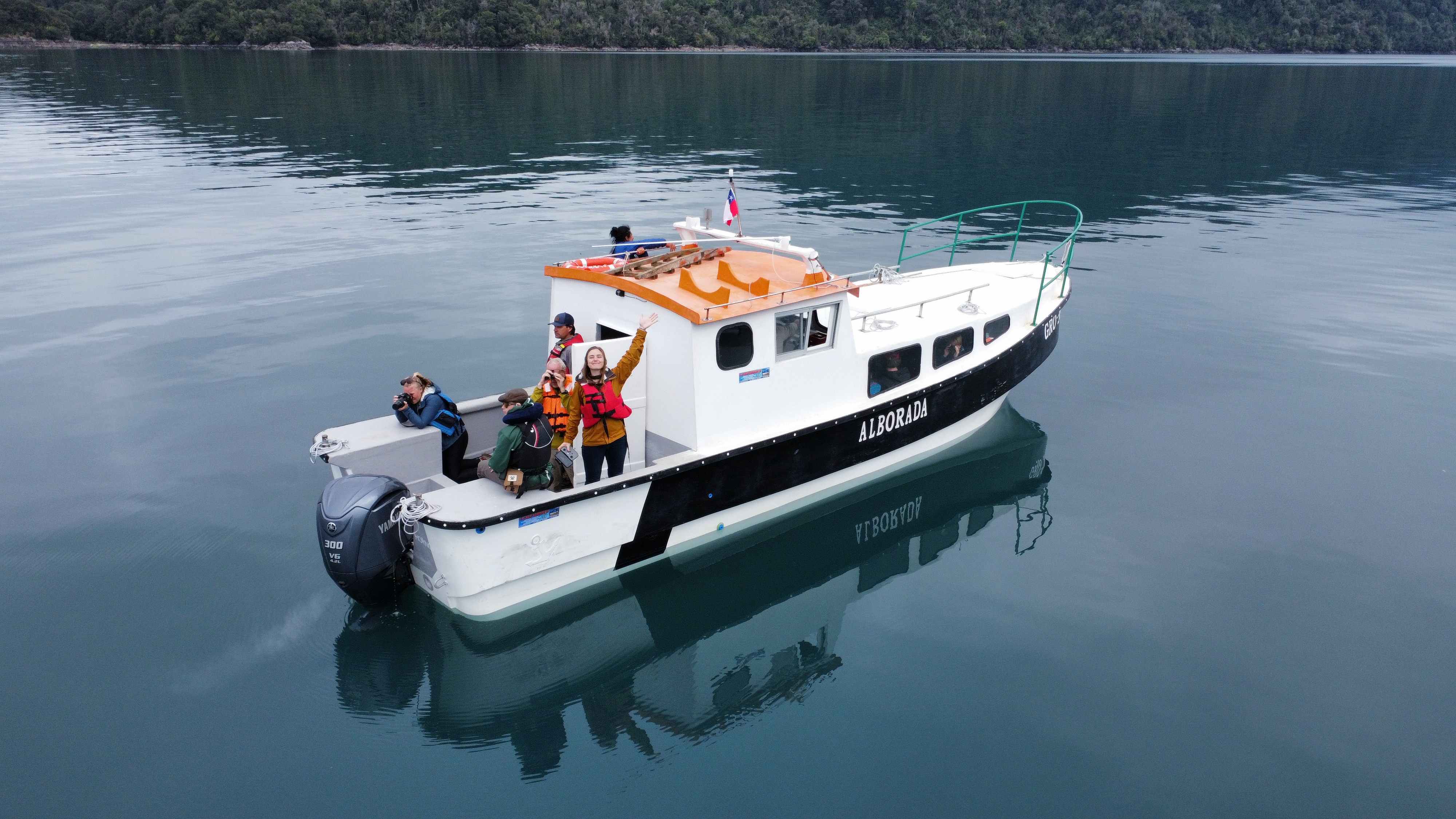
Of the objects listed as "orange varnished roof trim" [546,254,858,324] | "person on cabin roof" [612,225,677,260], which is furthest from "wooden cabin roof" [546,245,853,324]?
"person on cabin roof" [612,225,677,260]

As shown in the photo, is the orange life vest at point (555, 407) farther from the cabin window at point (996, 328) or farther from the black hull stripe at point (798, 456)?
the cabin window at point (996, 328)

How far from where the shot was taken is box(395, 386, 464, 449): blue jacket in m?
9.07

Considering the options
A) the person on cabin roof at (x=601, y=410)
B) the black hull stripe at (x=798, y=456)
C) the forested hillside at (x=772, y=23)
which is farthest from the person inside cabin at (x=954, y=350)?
the forested hillside at (x=772, y=23)

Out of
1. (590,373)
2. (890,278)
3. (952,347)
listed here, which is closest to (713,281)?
(590,373)

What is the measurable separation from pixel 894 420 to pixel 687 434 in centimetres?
297

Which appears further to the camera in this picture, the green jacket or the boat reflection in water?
the green jacket

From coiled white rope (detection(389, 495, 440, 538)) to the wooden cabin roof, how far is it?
9.95 feet

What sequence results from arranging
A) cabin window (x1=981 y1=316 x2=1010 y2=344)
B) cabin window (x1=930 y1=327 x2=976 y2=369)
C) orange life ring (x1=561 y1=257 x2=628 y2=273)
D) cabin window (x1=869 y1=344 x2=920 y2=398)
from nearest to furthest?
orange life ring (x1=561 y1=257 x2=628 y2=273)
cabin window (x1=869 y1=344 x2=920 y2=398)
cabin window (x1=930 y1=327 x2=976 y2=369)
cabin window (x1=981 y1=316 x2=1010 y2=344)

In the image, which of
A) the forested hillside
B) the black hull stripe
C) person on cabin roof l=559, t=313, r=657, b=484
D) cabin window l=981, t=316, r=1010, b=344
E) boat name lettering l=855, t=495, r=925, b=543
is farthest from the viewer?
the forested hillside

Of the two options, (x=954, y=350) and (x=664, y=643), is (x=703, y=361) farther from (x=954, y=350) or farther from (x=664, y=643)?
(x=954, y=350)

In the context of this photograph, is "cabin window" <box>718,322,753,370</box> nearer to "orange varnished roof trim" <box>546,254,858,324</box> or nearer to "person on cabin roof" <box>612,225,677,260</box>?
"orange varnished roof trim" <box>546,254,858,324</box>

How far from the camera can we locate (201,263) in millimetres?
→ 20844

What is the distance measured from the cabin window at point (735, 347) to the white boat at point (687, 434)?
19 millimetres

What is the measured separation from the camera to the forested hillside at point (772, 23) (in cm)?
9212
